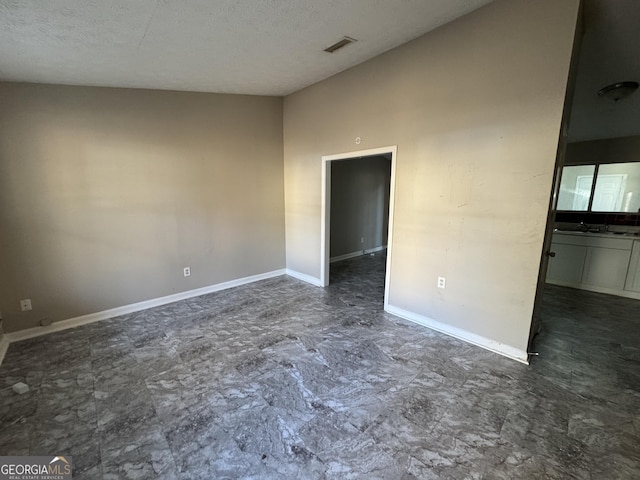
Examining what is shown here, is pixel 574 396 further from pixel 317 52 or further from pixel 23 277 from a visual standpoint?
pixel 23 277

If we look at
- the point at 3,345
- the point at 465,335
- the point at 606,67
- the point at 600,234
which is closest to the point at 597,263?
the point at 600,234

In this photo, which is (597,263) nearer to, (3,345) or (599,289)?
(599,289)

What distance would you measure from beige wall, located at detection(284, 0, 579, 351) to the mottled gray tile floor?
21.3 inches

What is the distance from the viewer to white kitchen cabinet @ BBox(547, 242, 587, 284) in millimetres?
4410

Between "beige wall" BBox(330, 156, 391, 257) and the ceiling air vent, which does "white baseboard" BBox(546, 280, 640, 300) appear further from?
the ceiling air vent

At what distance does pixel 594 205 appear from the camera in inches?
187

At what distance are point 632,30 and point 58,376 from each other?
583 cm

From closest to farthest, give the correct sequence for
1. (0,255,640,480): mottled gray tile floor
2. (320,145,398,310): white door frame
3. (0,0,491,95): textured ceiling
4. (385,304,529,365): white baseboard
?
1. (0,255,640,480): mottled gray tile floor
2. (0,0,491,95): textured ceiling
3. (385,304,529,365): white baseboard
4. (320,145,398,310): white door frame

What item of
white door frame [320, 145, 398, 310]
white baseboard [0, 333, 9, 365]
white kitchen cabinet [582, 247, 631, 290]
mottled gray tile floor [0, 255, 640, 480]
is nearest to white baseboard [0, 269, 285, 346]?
white baseboard [0, 333, 9, 365]

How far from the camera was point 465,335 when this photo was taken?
2.86 meters

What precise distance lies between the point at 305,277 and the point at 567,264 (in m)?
4.37

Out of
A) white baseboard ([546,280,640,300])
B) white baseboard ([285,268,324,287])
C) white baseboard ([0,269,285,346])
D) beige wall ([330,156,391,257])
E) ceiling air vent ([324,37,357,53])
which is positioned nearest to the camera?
ceiling air vent ([324,37,357,53])

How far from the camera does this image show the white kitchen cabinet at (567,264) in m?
4.41

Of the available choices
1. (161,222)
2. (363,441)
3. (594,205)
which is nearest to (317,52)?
(161,222)
